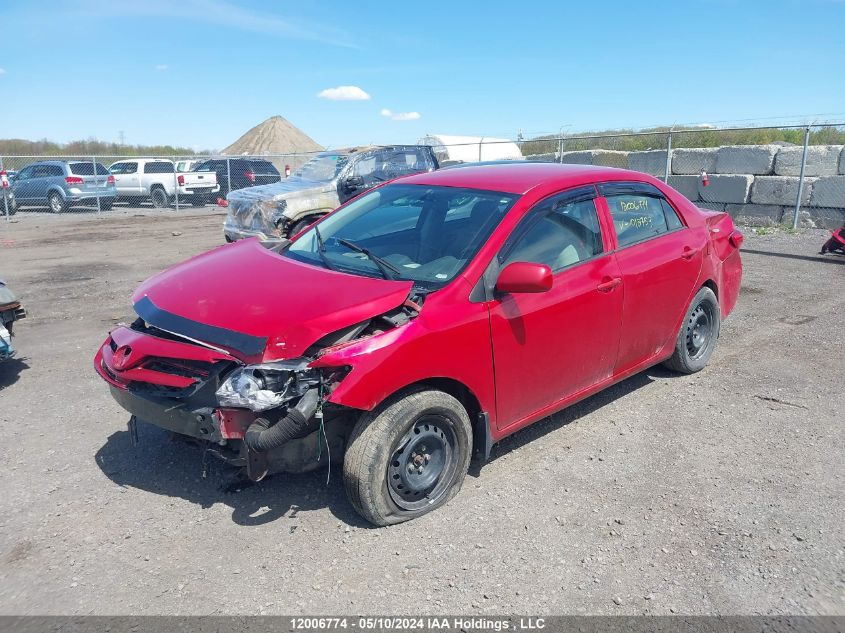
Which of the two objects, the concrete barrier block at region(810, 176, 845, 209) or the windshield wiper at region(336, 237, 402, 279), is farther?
the concrete barrier block at region(810, 176, 845, 209)

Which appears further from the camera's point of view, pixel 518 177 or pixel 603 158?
pixel 603 158

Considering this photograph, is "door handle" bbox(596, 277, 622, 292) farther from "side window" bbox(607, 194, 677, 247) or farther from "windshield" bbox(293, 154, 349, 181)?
"windshield" bbox(293, 154, 349, 181)

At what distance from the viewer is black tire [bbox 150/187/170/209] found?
23016mm

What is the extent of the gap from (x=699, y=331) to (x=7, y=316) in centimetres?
565

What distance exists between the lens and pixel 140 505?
3.72 metres

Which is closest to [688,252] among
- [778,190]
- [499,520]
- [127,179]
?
[499,520]

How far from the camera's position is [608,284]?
4.32 m

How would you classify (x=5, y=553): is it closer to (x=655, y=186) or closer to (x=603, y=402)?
(x=603, y=402)

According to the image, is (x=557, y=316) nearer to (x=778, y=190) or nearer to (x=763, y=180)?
(x=778, y=190)

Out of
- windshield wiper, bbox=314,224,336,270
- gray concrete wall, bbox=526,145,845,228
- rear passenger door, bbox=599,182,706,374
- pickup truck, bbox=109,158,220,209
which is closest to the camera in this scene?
windshield wiper, bbox=314,224,336,270

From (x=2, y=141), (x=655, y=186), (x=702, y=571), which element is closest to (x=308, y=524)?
(x=702, y=571)

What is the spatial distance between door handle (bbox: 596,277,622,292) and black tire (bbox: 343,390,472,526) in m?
1.29

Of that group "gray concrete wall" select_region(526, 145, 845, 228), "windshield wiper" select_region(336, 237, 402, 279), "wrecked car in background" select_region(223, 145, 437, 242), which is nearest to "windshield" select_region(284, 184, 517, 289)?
"windshield wiper" select_region(336, 237, 402, 279)

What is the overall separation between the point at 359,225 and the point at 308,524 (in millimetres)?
2033
